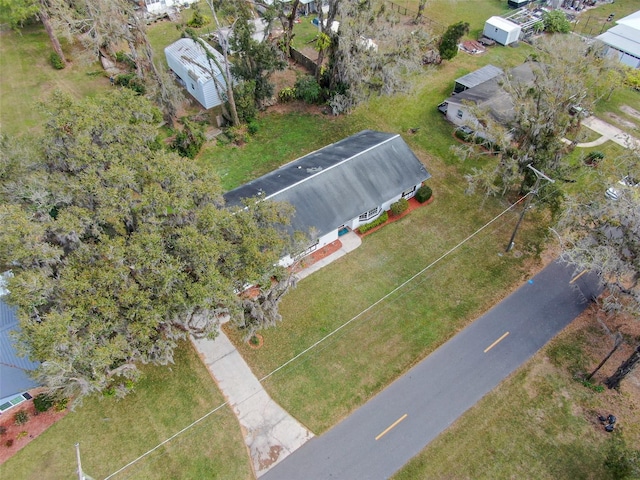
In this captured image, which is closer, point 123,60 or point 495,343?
point 495,343

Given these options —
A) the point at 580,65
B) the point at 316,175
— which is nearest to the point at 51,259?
the point at 316,175

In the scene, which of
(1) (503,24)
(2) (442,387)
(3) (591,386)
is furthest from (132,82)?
(3) (591,386)

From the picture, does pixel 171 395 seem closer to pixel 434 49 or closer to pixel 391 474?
pixel 391 474

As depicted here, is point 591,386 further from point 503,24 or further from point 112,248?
point 503,24

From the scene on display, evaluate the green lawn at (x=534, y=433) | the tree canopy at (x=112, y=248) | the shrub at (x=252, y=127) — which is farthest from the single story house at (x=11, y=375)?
the shrub at (x=252, y=127)

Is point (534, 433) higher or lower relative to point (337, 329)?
lower

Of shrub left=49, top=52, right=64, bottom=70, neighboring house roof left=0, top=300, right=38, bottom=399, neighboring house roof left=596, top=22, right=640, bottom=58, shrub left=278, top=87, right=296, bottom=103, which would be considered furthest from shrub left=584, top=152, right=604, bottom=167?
shrub left=49, top=52, right=64, bottom=70

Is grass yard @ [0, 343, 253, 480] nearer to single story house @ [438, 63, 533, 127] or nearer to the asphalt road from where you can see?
the asphalt road
